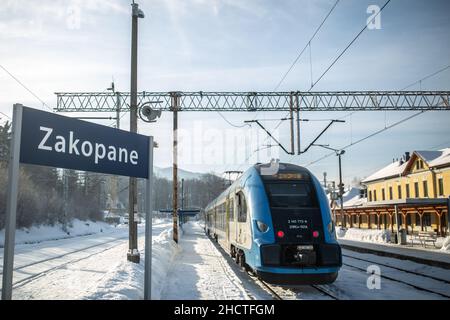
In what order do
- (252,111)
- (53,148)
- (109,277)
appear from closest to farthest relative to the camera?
(53,148) < (109,277) < (252,111)

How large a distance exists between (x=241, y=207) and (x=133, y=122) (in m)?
4.48

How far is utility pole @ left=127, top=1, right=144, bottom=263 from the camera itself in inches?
456

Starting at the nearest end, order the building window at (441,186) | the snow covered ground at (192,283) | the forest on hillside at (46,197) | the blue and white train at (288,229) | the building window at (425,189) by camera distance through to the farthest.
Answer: the snow covered ground at (192,283), the blue and white train at (288,229), the forest on hillside at (46,197), the building window at (441,186), the building window at (425,189)

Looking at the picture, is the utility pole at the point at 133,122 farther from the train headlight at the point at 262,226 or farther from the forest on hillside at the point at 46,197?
the forest on hillside at the point at 46,197

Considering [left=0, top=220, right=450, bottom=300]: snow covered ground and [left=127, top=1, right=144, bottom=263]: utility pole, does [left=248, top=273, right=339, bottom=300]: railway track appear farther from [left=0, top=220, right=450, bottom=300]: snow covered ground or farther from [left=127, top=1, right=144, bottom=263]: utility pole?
[left=127, top=1, right=144, bottom=263]: utility pole

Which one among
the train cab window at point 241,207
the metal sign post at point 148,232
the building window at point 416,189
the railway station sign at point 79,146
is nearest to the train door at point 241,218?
the train cab window at point 241,207

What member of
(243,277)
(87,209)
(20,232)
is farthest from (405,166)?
(87,209)

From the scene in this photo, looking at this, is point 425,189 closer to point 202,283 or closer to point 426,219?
point 426,219

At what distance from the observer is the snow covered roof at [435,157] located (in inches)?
1273

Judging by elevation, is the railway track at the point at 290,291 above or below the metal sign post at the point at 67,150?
below

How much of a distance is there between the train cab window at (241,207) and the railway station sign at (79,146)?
16.4ft

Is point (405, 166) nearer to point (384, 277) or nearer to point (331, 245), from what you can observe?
point (384, 277)
